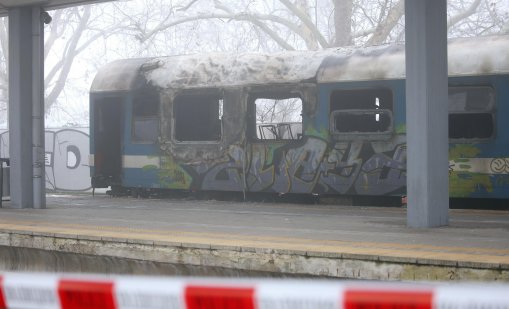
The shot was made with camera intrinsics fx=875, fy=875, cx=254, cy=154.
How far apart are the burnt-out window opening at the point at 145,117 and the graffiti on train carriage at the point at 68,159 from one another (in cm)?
788

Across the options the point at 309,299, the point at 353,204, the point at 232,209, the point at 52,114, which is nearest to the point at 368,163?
the point at 353,204

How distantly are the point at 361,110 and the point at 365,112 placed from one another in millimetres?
87

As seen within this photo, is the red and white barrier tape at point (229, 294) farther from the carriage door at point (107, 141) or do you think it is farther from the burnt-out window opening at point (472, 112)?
the carriage door at point (107, 141)

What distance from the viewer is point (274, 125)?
1791cm

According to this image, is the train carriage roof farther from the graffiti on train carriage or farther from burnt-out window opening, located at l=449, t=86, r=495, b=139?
the graffiti on train carriage

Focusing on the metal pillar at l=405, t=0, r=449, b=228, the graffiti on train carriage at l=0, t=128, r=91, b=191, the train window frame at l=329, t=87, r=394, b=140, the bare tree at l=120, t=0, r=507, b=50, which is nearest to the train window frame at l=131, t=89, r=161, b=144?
the train window frame at l=329, t=87, r=394, b=140

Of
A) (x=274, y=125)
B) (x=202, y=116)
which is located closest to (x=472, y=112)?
(x=274, y=125)

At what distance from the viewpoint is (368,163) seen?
1636cm

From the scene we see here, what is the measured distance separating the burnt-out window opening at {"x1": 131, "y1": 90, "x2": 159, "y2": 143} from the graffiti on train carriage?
7882 millimetres

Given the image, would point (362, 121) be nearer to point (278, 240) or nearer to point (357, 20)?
point (278, 240)

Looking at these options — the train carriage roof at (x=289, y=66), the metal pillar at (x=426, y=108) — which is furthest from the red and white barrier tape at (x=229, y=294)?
the train carriage roof at (x=289, y=66)

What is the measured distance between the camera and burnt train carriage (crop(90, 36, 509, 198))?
50.2ft

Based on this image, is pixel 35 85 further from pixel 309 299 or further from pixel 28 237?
pixel 309 299

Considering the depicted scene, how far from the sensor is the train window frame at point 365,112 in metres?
16.2
